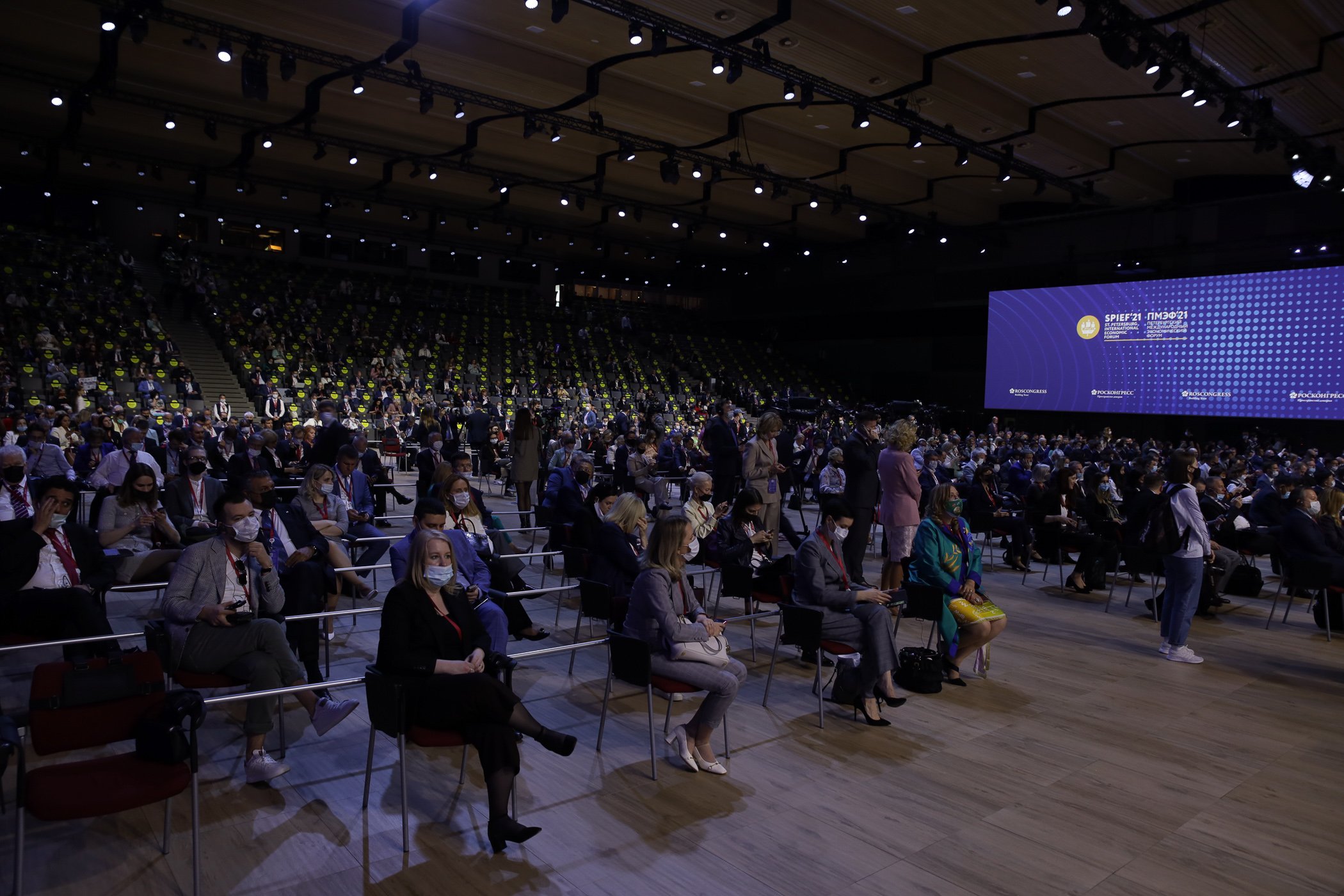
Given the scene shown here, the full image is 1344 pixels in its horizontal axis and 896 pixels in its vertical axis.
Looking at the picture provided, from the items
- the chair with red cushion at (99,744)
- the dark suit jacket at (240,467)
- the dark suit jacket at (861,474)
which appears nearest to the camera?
the chair with red cushion at (99,744)

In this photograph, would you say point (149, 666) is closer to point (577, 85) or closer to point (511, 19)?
point (511, 19)

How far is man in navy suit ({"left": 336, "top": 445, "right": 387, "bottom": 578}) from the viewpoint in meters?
6.04

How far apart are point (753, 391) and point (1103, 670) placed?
21.7 meters

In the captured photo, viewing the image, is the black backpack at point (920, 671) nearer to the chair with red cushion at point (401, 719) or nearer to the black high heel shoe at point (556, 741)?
the black high heel shoe at point (556, 741)

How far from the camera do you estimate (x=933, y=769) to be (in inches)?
155

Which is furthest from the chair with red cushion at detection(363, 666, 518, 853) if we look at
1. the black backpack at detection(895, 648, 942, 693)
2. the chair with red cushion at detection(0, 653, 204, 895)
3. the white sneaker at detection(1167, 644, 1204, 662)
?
the white sneaker at detection(1167, 644, 1204, 662)

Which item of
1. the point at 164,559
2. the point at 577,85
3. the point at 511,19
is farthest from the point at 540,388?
the point at 164,559

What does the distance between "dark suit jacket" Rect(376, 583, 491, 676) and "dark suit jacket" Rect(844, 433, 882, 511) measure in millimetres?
3989

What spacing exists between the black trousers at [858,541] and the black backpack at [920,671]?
5.76 feet

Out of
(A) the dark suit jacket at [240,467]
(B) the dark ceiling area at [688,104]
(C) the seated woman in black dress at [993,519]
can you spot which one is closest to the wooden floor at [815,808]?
(A) the dark suit jacket at [240,467]

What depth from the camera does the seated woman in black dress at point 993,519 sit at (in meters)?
8.43

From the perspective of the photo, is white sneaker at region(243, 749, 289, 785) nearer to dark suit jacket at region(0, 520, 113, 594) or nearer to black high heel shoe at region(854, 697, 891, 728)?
dark suit jacket at region(0, 520, 113, 594)

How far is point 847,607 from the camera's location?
4652 millimetres

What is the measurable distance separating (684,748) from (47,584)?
3134mm
